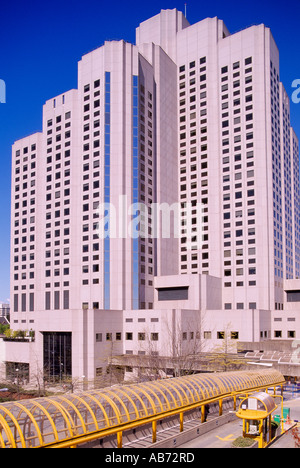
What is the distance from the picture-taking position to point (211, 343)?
81812 mm

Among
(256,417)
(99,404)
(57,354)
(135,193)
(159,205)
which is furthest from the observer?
(159,205)

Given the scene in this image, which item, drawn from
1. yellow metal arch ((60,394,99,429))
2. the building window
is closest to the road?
yellow metal arch ((60,394,99,429))

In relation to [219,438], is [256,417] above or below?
above

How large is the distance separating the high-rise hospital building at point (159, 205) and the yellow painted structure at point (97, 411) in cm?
4744

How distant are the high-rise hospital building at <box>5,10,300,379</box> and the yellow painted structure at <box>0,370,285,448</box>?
47436mm

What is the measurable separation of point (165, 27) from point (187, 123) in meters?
27.0

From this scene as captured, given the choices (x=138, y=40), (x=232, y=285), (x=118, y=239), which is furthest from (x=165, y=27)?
(x=232, y=285)

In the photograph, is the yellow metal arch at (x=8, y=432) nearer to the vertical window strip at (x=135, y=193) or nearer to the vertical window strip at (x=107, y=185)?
the vertical window strip at (x=107, y=185)

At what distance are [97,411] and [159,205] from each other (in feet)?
251

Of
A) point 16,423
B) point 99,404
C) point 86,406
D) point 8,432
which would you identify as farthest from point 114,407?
point 8,432

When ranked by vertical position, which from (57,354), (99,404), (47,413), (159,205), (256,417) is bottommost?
(57,354)

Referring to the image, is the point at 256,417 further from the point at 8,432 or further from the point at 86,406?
the point at 8,432

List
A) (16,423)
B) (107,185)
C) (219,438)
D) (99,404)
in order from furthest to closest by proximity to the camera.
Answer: (107,185), (219,438), (99,404), (16,423)

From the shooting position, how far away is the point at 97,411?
69.5 feet
